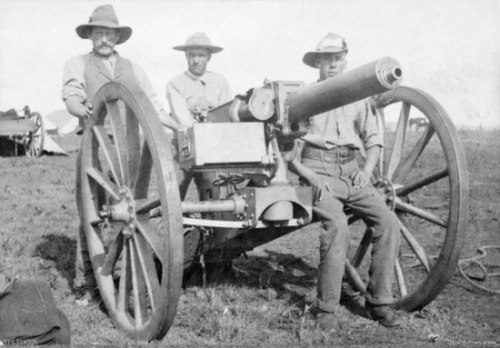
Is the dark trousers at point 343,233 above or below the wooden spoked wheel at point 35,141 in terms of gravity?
below

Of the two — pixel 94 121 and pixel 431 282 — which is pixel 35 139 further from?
pixel 431 282

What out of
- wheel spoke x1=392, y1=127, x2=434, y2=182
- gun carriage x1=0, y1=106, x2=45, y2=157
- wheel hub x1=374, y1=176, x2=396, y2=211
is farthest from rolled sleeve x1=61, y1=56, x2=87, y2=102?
gun carriage x1=0, y1=106, x2=45, y2=157

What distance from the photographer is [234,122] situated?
3.93m

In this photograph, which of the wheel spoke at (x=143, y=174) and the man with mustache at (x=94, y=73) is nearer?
the wheel spoke at (x=143, y=174)

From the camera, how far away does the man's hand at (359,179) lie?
452 cm

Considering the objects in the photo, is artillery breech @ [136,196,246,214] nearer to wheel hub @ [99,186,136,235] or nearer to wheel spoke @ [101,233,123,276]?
wheel hub @ [99,186,136,235]

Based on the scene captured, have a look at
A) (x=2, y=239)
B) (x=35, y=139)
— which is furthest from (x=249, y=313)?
(x=35, y=139)

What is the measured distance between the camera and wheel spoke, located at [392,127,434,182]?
464 centimetres

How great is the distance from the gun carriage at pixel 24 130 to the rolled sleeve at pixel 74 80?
12.2m

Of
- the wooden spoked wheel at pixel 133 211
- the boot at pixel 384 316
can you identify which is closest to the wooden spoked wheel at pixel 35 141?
the wooden spoked wheel at pixel 133 211

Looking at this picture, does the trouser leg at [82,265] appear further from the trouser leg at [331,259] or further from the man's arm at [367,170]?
the man's arm at [367,170]

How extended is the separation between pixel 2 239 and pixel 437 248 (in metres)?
4.35

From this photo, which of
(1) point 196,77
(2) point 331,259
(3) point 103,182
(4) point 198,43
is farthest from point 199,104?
(2) point 331,259

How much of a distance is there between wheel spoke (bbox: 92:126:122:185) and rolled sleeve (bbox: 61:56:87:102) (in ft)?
1.89
